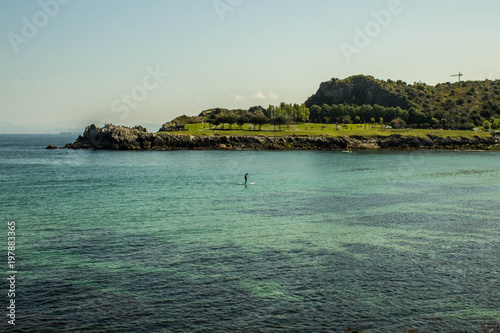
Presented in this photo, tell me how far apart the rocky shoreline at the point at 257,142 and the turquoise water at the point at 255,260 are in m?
93.1

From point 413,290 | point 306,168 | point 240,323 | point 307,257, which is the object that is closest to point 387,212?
point 307,257

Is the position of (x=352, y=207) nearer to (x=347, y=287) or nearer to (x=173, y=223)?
(x=173, y=223)

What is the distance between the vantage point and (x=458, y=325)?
1747 centimetres

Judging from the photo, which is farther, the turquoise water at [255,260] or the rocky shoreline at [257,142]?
the rocky shoreline at [257,142]

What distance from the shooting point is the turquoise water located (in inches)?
711

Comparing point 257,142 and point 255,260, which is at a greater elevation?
point 257,142

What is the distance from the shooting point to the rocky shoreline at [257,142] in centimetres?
14538

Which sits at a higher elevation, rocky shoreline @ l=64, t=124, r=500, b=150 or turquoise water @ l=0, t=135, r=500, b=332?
rocky shoreline @ l=64, t=124, r=500, b=150

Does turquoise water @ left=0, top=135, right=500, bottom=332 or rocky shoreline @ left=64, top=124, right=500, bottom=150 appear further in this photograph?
rocky shoreline @ left=64, top=124, right=500, bottom=150

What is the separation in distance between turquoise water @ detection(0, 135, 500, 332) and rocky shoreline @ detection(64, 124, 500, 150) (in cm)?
9311

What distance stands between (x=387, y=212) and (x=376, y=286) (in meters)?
20.5

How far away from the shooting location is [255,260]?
25.3 m

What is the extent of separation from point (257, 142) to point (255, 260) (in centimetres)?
12391

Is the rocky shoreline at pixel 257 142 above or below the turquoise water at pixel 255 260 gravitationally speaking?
above
